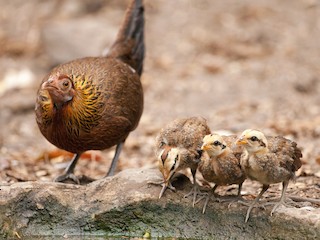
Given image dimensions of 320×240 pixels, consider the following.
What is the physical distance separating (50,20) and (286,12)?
4.65 meters

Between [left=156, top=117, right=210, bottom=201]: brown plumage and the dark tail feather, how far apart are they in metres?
1.84

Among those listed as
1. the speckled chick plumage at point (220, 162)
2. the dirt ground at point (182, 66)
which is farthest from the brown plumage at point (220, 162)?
the dirt ground at point (182, 66)

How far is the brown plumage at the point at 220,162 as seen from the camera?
5316 millimetres

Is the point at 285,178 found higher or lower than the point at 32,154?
higher

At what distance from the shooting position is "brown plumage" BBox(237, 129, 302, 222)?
5.19 metres

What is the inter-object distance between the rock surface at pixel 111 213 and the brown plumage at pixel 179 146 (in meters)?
0.15

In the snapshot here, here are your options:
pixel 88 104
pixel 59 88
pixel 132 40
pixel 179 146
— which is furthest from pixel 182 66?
pixel 179 146

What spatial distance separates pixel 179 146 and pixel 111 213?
0.78 m

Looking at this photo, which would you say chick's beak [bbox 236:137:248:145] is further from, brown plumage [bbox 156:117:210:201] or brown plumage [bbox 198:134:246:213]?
brown plumage [bbox 156:117:210:201]

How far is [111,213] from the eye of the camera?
17.7 ft

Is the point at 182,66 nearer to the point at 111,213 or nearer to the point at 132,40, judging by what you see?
the point at 132,40

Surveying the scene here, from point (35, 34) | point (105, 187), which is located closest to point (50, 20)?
point (35, 34)

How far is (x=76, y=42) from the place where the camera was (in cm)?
1186

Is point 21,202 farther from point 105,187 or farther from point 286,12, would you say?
point 286,12
